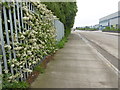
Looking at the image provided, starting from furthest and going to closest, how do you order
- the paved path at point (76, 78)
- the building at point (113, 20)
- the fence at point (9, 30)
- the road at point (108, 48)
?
1. the building at point (113, 20)
2. the road at point (108, 48)
3. the paved path at point (76, 78)
4. the fence at point (9, 30)

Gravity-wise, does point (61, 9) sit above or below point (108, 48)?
above

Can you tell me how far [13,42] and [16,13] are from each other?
0.67 meters

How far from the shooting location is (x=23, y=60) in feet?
8.80

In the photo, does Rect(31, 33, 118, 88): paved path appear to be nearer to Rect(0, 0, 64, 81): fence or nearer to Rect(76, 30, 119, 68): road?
Rect(0, 0, 64, 81): fence

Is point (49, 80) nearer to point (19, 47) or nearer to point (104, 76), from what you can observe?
point (19, 47)

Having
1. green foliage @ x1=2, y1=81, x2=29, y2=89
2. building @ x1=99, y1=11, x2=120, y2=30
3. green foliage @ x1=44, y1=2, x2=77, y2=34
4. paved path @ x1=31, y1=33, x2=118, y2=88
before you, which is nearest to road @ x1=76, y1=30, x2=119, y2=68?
paved path @ x1=31, y1=33, x2=118, y2=88

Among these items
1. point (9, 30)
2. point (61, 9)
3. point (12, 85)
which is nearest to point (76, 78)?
point (12, 85)

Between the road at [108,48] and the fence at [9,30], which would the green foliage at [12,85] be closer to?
the fence at [9,30]

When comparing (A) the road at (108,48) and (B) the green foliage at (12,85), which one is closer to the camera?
(B) the green foliage at (12,85)

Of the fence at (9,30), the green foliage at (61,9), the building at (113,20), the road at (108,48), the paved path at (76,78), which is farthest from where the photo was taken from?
the building at (113,20)

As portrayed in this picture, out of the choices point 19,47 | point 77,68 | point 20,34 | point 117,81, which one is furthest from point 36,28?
point 117,81

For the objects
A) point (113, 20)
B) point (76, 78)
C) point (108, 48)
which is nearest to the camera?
point (76, 78)

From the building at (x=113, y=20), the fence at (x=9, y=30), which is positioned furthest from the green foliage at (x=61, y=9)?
the building at (x=113, y=20)

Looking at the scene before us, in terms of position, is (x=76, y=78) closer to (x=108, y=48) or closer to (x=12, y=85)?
(x=12, y=85)
